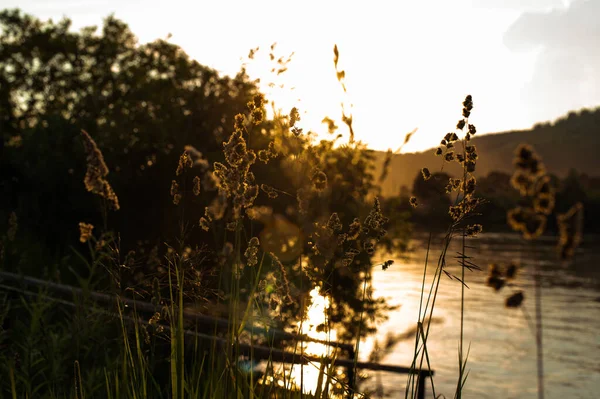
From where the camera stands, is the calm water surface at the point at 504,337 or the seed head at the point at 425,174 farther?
the calm water surface at the point at 504,337

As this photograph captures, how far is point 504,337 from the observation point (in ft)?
91.5

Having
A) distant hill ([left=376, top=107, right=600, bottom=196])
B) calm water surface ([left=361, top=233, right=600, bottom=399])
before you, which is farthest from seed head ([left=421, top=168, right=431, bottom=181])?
distant hill ([left=376, top=107, right=600, bottom=196])

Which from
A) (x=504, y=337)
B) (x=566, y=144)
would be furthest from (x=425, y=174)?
(x=566, y=144)

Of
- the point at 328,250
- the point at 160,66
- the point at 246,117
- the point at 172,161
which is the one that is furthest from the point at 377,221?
the point at 160,66

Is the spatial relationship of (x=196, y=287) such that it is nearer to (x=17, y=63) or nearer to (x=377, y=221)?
(x=377, y=221)

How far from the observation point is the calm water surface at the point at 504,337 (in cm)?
2106

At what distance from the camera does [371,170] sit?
14297 millimetres

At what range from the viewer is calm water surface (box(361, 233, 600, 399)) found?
21062 millimetres

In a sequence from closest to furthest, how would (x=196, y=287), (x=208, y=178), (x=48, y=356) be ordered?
(x=208, y=178) < (x=196, y=287) < (x=48, y=356)

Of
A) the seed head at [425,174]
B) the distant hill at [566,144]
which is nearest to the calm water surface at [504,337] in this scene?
the seed head at [425,174]

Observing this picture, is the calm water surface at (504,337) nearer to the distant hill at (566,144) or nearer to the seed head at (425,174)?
the seed head at (425,174)

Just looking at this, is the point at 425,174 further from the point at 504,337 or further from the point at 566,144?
the point at 566,144

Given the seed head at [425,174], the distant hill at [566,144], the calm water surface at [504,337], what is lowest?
the calm water surface at [504,337]

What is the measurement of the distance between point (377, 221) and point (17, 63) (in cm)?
3445
